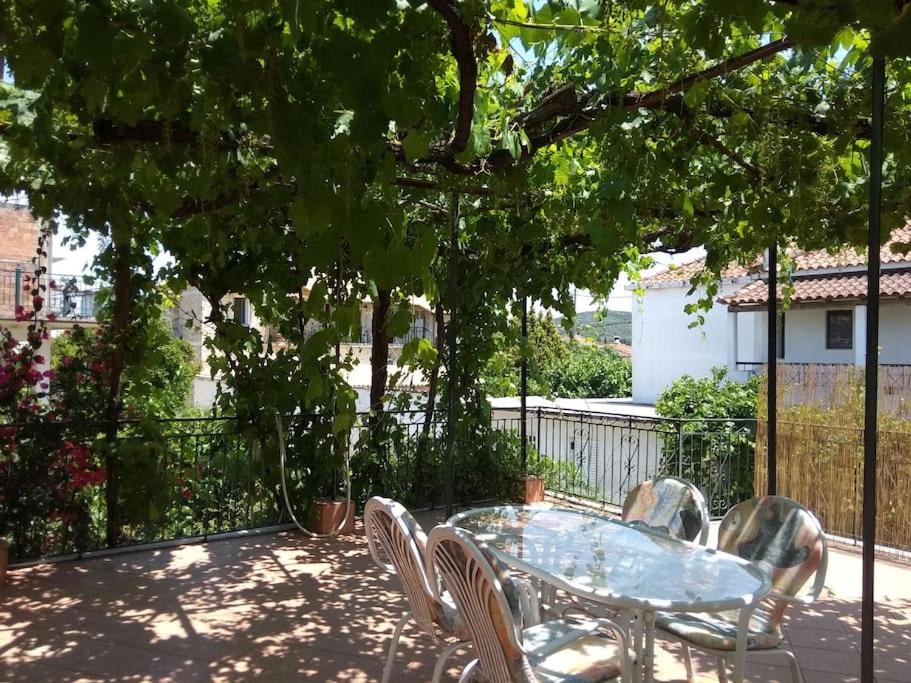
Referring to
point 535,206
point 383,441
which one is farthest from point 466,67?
point 383,441

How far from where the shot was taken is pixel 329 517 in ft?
16.6

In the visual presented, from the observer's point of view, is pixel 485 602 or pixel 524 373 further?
pixel 524 373

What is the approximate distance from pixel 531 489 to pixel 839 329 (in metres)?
7.30

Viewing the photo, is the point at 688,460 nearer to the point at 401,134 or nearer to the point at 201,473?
the point at 201,473

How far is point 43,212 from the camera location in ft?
9.06

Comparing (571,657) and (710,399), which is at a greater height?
(710,399)

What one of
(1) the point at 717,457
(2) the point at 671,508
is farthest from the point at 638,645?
(1) the point at 717,457

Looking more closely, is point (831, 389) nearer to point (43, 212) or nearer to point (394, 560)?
point (394, 560)

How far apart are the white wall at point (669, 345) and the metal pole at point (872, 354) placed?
44.4 ft

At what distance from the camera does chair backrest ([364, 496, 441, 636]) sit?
240cm

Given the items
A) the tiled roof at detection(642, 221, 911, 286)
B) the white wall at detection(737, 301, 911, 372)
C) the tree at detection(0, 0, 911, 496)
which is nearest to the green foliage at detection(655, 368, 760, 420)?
the tiled roof at detection(642, 221, 911, 286)

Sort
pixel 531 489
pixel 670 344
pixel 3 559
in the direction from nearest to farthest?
pixel 3 559
pixel 531 489
pixel 670 344

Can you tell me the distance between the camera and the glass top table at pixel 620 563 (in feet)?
6.91

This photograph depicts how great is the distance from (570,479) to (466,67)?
5.07 meters
